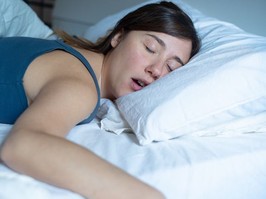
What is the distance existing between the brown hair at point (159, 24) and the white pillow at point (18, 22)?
45 cm

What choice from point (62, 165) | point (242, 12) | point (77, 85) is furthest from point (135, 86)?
point (242, 12)

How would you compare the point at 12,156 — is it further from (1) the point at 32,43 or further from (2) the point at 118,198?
(1) the point at 32,43

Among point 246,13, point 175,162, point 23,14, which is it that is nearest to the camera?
point 175,162

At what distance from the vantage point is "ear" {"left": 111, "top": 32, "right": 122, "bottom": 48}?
39.1 inches

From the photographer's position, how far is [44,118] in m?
0.53

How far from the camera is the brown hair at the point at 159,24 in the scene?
90cm

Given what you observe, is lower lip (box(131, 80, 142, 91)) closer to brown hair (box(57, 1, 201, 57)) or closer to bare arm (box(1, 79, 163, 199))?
brown hair (box(57, 1, 201, 57))

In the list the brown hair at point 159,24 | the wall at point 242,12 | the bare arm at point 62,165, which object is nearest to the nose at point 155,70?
the brown hair at point 159,24

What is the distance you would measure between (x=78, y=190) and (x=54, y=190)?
1.7 inches

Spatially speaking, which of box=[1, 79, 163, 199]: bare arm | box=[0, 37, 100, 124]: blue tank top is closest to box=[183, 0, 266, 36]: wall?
box=[0, 37, 100, 124]: blue tank top

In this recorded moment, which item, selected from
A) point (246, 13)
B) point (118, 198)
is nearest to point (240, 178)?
point (118, 198)

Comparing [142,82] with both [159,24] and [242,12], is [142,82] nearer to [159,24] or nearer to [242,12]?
[159,24]

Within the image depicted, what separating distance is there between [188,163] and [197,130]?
0.48ft

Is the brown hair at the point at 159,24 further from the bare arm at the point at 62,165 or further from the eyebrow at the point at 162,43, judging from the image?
the bare arm at the point at 62,165
